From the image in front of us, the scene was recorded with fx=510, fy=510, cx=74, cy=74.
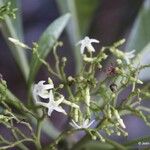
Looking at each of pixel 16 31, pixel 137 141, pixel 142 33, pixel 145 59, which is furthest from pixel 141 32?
pixel 137 141

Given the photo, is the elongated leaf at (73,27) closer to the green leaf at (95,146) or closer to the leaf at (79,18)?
the leaf at (79,18)

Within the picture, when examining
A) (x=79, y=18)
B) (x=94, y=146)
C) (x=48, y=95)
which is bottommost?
(x=94, y=146)

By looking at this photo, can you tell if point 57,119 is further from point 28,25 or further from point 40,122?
point 40,122

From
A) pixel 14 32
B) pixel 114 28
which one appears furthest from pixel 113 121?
pixel 114 28

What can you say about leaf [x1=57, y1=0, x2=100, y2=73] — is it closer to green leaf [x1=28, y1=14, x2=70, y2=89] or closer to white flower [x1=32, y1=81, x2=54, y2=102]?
green leaf [x1=28, y1=14, x2=70, y2=89]

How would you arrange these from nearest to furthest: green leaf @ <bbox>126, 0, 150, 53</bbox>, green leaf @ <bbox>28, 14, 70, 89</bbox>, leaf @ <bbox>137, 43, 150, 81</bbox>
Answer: green leaf @ <bbox>28, 14, 70, 89</bbox> → leaf @ <bbox>137, 43, 150, 81</bbox> → green leaf @ <bbox>126, 0, 150, 53</bbox>

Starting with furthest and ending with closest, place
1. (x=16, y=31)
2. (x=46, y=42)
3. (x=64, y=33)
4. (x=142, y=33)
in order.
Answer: (x=64, y=33)
(x=142, y=33)
(x=16, y=31)
(x=46, y=42)

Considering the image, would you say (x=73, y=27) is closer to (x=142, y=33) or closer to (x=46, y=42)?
(x=142, y=33)

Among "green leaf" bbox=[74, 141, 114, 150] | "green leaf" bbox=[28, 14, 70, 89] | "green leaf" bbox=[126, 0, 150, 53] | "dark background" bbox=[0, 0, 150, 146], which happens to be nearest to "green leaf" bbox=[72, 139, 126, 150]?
"green leaf" bbox=[74, 141, 114, 150]

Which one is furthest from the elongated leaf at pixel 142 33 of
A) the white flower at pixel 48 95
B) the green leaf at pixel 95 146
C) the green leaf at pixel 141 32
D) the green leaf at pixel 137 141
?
the white flower at pixel 48 95
